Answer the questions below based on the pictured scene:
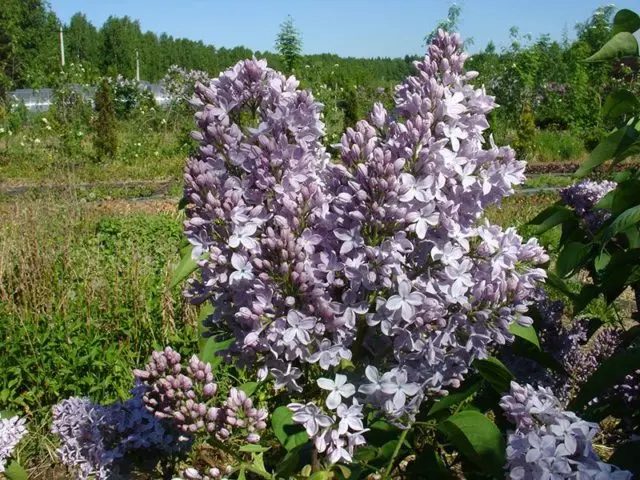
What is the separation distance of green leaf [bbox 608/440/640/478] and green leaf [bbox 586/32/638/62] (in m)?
0.74

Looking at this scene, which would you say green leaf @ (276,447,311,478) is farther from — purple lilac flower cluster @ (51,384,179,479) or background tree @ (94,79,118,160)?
background tree @ (94,79,118,160)

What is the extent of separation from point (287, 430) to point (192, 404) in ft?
0.59

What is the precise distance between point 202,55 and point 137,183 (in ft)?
181

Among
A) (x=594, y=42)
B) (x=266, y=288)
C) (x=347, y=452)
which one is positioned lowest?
(x=347, y=452)

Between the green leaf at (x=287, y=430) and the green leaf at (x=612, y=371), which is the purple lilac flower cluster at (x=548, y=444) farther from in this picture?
the green leaf at (x=287, y=430)

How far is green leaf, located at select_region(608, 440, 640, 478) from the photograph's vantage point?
3.90 ft

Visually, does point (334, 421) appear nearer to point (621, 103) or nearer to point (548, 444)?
point (548, 444)

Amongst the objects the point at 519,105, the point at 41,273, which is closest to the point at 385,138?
the point at 41,273

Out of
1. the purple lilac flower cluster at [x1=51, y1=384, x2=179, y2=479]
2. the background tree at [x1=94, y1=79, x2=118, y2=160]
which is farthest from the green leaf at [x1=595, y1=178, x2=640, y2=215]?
the background tree at [x1=94, y1=79, x2=118, y2=160]

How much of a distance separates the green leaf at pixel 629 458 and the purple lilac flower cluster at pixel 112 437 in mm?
835

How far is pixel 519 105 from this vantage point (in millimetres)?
19453

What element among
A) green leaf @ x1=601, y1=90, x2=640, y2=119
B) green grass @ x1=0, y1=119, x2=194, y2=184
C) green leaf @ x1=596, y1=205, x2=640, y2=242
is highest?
green leaf @ x1=601, y1=90, x2=640, y2=119

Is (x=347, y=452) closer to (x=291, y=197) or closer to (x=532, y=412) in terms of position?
(x=532, y=412)

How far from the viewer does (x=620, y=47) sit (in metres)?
1.43
